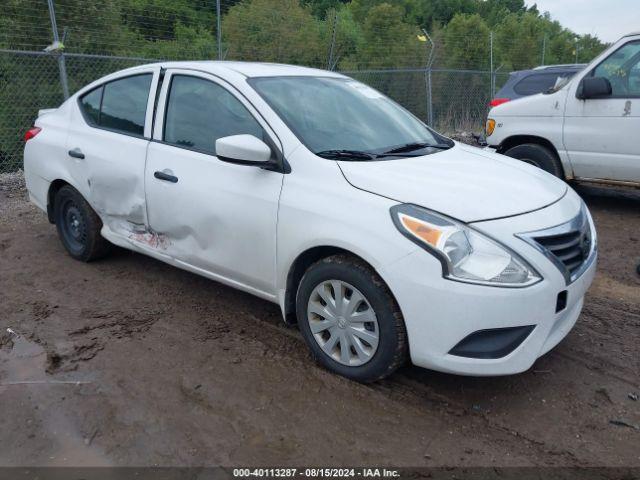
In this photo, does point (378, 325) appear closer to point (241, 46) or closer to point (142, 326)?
point (142, 326)

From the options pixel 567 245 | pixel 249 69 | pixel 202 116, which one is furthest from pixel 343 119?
pixel 567 245

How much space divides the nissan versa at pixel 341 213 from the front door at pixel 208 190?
0.03 feet

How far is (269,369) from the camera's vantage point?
11.1 feet

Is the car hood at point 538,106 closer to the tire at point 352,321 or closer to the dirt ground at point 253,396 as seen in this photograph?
the dirt ground at point 253,396

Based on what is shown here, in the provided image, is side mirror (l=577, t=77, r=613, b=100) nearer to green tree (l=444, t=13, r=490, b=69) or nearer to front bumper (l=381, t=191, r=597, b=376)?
Result: front bumper (l=381, t=191, r=597, b=376)

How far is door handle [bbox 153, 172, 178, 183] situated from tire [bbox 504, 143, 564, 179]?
15.6 ft

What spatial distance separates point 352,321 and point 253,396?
2.20ft

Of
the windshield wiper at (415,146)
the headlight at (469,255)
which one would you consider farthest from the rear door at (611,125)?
the headlight at (469,255)

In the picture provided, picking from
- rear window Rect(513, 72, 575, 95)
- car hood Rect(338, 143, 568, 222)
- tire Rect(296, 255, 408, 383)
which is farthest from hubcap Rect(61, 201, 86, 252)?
rear window Rect(513, 72, 575, 95)

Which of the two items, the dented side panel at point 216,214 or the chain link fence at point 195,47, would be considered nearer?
the dented side panel at point 216,214

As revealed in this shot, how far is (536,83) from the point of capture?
921 cm

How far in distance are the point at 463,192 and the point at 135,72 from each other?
2787 mm

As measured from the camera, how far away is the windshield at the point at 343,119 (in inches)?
139

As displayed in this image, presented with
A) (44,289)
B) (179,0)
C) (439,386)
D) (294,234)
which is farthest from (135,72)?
(179,0)
